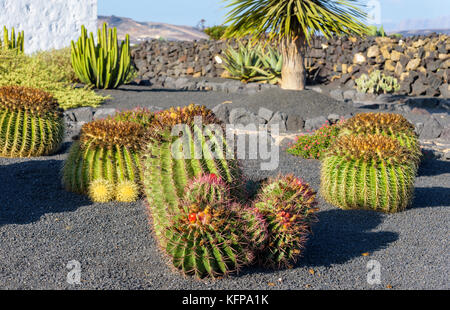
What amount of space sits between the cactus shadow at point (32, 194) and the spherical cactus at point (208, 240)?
6.17ft

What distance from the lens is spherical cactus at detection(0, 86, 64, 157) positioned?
6023 mm

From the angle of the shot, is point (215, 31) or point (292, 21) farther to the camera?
point (215, 31)

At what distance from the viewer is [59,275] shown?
11.0ft

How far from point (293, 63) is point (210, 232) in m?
9.00

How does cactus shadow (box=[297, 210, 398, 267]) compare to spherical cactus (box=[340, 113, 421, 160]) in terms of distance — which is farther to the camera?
spherical cactus (box=[340, 113, 421, 160])

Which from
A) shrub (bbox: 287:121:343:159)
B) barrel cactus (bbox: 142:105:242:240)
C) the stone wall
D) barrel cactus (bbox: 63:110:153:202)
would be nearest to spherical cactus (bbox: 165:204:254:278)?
barrel cactus (bbox: 142:105:242:240)

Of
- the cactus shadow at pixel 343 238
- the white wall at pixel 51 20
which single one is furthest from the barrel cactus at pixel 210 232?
the white wall at pixel 51 20

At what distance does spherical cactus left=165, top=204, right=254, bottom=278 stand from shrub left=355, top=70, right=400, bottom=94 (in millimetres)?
13324

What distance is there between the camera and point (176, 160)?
3477 mm

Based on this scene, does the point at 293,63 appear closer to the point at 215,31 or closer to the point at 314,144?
the point at 314,144

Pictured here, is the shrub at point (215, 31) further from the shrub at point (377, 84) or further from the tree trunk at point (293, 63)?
the tree trunk at point (293, 63)

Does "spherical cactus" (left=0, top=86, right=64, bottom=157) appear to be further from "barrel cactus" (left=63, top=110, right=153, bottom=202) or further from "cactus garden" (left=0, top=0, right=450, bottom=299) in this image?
"barrel cactus" (left=63, top=110, right=153, bottom=202)

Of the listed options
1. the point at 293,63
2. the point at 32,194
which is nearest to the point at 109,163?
the point at 32,194
